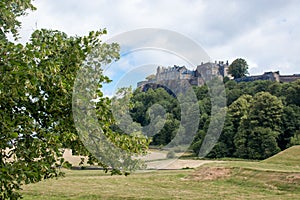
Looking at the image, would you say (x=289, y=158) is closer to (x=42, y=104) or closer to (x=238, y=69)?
(x=42, y=104)

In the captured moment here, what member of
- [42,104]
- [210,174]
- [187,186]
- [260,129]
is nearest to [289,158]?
[210,174]

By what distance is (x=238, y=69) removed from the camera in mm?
134125

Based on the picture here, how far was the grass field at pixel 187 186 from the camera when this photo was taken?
26.1m

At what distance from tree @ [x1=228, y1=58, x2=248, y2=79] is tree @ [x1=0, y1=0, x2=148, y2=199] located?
12798cm

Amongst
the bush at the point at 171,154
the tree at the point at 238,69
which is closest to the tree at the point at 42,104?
the bush at the point at 171,154

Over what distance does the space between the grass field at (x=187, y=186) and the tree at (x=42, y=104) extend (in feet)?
52.0

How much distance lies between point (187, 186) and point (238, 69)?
352 feet

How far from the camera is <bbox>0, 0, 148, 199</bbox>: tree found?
7.91 m

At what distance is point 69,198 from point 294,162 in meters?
30.3

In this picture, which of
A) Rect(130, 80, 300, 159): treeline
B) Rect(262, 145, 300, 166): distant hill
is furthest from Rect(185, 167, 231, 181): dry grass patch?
Rect(130, 80, 300, 159): treeline

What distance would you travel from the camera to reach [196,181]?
116 feet

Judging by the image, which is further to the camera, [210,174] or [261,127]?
[261,127]

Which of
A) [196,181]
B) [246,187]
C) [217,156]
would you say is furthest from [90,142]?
[217,156]

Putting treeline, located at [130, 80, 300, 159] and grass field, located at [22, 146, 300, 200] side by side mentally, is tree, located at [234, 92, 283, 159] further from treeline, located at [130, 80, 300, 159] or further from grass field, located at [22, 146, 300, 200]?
grass field, located at [22, 146, 300, 200]
